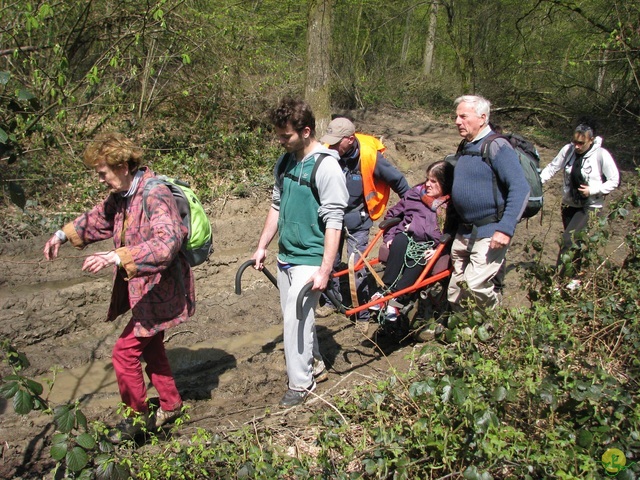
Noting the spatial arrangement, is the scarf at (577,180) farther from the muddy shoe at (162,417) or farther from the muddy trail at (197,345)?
the muddy shoe at (162,417)

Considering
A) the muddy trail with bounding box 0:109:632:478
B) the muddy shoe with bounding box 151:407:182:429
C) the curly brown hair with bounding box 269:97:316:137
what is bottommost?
the muddy trail with bounding box 0:109:632:478

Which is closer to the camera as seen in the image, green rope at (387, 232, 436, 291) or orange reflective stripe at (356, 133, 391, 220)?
green rope at (387, 232, 436, 291)

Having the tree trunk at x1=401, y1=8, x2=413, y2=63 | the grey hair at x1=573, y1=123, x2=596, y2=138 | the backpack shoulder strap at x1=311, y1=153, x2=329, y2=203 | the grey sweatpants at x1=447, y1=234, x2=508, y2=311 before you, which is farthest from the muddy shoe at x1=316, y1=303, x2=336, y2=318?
the tree trunk at x1=401, y1=8, x2=413, y2=63

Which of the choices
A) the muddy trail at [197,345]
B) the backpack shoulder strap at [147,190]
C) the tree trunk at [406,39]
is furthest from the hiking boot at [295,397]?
the tree trunk at [406,39]

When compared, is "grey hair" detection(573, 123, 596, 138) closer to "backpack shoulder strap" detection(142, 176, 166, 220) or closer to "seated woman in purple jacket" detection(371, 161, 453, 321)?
"seated woman in purple jacket" detection(371, 161, 453, 321)

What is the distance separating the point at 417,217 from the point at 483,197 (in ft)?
2.88

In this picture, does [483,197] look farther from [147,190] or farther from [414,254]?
[147,190]

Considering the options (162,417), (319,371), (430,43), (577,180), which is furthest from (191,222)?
(430,43)

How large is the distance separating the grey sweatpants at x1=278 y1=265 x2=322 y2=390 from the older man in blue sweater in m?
1.06

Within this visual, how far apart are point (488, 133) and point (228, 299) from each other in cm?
342

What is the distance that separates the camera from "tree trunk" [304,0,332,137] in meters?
9.57

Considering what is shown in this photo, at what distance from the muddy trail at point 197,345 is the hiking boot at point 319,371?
2.0 inches

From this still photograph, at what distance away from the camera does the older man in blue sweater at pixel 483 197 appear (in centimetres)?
402

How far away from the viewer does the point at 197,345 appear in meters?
5.48
